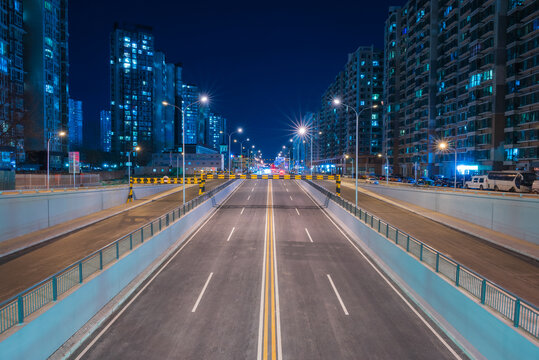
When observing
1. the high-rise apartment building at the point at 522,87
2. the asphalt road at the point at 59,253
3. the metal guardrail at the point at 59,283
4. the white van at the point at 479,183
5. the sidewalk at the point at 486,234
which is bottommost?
the asphalt road at the point at 59,253

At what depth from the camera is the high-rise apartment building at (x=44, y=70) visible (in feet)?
249

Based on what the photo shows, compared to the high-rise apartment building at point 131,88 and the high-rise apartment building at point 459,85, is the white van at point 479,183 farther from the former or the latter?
the high-rise apartment building at point 131,88

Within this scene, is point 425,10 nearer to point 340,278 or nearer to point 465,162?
point 465,162

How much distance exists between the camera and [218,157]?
128125 millimetres

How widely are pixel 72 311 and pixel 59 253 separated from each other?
9.43 meters

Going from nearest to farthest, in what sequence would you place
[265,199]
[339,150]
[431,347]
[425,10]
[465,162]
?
[431,347], [265,199], [465,162], [425,10], [339,150]

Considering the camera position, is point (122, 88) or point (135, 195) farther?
point (122, 88)

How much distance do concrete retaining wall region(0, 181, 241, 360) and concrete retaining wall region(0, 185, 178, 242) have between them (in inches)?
458

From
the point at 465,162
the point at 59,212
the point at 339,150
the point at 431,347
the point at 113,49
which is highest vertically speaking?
the point at 113,49

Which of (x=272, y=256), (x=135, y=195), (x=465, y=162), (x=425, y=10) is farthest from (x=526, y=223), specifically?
(x=425, y=10)

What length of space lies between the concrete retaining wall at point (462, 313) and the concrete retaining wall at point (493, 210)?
37.4 feet

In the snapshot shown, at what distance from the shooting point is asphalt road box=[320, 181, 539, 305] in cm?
1252

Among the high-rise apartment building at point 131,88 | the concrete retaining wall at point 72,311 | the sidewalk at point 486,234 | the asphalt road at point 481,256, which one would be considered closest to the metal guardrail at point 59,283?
the concrete retaining wall at point 72,311

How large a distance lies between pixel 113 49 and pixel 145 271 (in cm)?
17017
